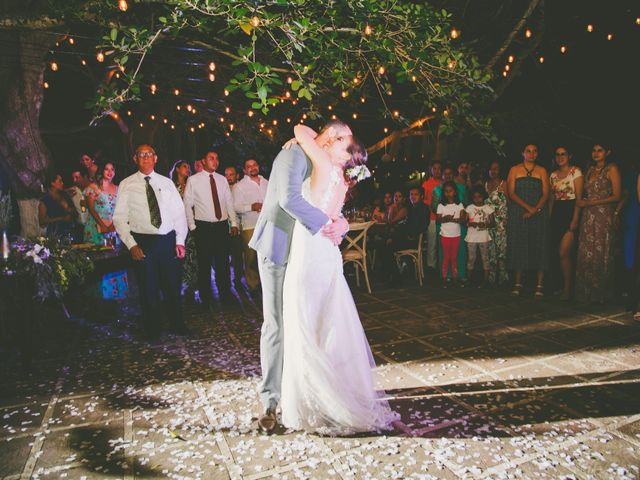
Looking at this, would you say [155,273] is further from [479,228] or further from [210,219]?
[479,228]

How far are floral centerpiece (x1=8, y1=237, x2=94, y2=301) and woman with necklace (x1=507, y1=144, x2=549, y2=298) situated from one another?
5.68 meters

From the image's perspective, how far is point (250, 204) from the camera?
667 centimetres

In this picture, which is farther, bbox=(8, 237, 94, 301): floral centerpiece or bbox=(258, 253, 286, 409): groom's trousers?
bbox=(8, 237, 94, 301): floral centerpiece

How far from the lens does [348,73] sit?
3.78m

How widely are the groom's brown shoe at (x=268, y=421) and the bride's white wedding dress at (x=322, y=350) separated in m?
0.08

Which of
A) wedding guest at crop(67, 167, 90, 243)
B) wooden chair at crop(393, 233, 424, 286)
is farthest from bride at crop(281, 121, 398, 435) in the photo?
wedding guest at crop(67, 167, 90, 243)

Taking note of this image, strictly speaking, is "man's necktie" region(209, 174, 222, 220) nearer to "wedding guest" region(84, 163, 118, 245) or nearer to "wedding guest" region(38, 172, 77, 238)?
"wedding guest" region(84, 163, 118, 245)

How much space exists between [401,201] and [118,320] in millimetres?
4831

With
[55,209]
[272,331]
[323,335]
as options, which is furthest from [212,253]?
[323,335]

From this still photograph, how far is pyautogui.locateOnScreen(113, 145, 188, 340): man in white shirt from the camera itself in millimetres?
4664

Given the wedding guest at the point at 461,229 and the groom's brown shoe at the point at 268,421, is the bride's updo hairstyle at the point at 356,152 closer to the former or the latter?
the groom's brown shoe at the point at 268,421

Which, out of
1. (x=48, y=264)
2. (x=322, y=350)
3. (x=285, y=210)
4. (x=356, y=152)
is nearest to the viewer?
(x=285, y=210)

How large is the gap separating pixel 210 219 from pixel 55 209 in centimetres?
261

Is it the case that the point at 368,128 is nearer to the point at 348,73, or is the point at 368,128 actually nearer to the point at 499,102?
the point at 499,102
